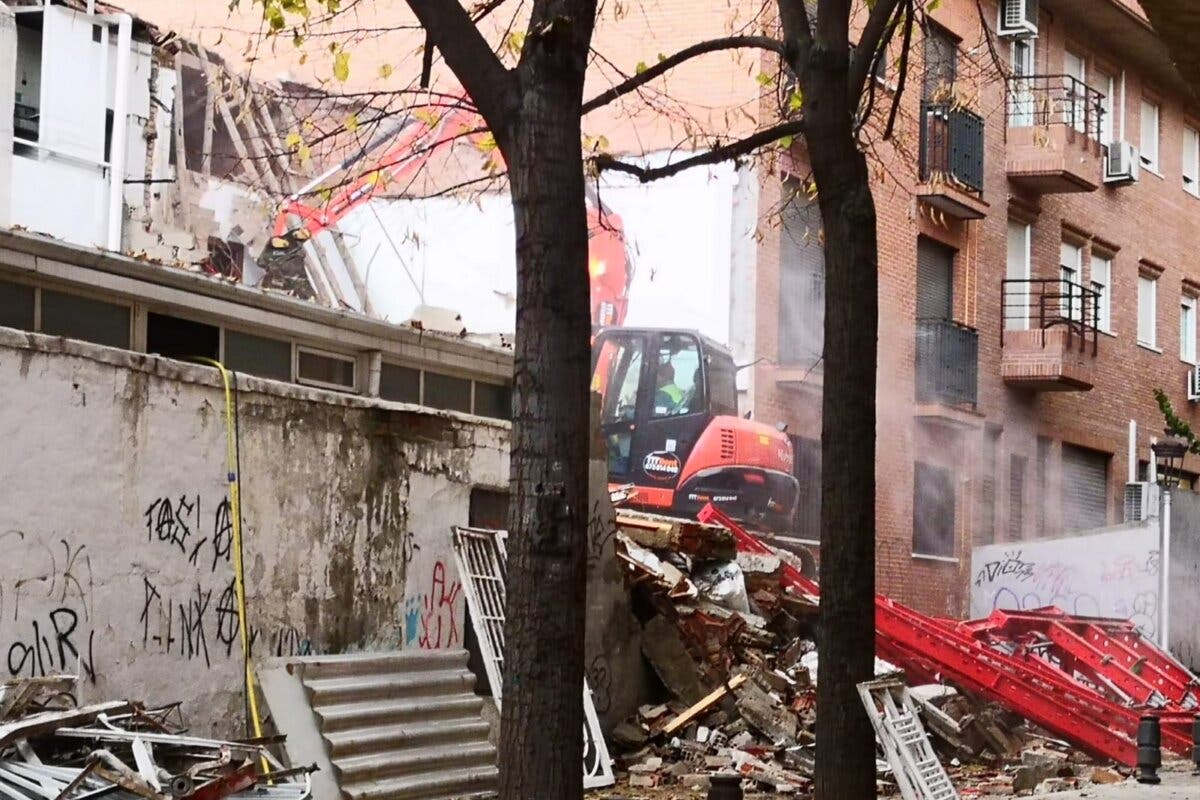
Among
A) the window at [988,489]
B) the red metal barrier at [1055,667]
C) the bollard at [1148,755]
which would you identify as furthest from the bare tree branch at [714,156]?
the window at [988,489]

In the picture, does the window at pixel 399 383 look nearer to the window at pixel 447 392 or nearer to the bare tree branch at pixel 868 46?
the window at pixel 447 392

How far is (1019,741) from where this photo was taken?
17.4 metres

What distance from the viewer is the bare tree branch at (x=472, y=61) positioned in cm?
739

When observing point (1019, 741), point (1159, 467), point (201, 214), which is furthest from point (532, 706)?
point (1159, 467)

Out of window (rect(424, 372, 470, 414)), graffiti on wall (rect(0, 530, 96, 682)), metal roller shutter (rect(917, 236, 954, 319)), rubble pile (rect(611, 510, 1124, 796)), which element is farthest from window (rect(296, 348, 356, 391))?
metal roller shutter (rect(917, 236, 954, 319))

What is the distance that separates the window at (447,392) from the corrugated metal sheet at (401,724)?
241 centimetres

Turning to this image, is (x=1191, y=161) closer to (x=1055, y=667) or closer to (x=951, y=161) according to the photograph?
(x=951, y=161)

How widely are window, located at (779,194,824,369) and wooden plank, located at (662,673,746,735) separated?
8.49 metres

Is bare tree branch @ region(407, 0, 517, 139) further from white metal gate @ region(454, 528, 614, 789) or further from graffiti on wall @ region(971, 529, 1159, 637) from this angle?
graffiti on wall @ region(971, 529, 1159, 637)

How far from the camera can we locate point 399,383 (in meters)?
14.7

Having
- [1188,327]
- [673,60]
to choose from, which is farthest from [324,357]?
[1188,327]

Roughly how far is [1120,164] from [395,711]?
23449 millimetres

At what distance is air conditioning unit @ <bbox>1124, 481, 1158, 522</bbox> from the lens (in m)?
30.3

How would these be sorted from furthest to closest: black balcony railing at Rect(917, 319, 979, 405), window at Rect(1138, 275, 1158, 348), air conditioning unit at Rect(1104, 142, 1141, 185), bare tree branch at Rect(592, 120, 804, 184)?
window at Rect(1138, 275, 1158, 348) < air conditioning unit at Rect(1104, 142, 1141, 185) < black balcony railing at Rect(917, 319, 979, 405) < bare tree branch at Rect(592, 120, 804, 184)
